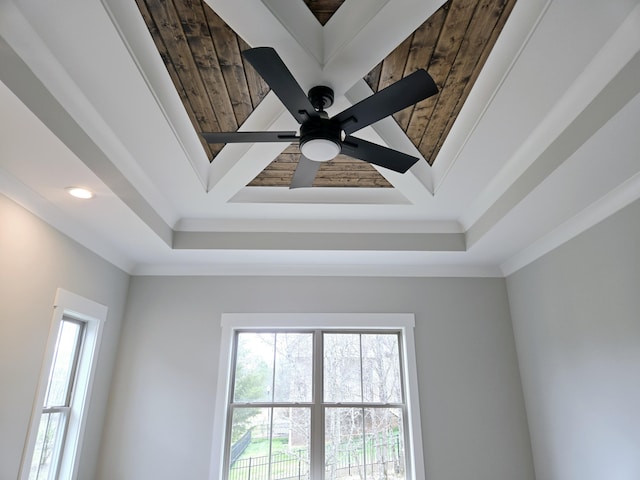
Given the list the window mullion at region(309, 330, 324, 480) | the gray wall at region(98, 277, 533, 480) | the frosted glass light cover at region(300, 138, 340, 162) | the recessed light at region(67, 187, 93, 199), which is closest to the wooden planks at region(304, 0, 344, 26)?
the frosted glass light cover at region(300, 138, 340, 162)

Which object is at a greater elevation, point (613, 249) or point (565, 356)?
point (613, 249)

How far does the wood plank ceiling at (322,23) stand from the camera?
186 cm

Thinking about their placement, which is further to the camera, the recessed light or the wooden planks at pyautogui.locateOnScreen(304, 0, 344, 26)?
the recessed light

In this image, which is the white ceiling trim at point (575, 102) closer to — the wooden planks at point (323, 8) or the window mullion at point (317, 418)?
the wooden planks at point (323, 8)

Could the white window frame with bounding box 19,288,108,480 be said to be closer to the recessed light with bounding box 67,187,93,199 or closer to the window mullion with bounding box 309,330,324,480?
the recessed light with bounding box 67,187,93,199

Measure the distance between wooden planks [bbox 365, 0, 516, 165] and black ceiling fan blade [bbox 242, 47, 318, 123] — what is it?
0.68 meters

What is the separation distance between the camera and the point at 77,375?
123 inches

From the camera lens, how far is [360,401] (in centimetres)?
355

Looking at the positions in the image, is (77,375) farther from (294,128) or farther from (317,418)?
(294,128)

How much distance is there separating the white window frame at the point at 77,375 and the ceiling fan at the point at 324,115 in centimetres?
184

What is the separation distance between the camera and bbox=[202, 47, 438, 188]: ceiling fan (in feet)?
4.98

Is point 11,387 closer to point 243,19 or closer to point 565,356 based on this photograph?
point 243,19

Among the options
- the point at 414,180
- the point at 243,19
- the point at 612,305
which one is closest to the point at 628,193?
the point at 612,305

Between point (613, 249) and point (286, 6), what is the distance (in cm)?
232
